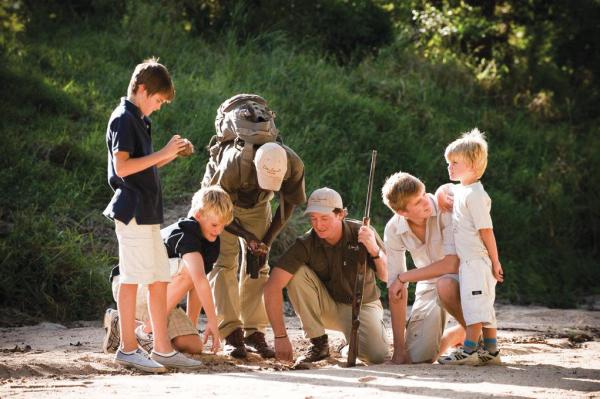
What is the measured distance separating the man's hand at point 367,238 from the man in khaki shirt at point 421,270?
9cm

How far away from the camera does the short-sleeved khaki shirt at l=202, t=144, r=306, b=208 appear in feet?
20.9

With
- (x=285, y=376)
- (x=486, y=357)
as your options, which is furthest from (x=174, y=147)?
(x=486, y=357)

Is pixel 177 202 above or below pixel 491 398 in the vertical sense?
above

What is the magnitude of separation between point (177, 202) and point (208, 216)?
381 cm

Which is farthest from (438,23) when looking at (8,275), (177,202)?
(8,275)

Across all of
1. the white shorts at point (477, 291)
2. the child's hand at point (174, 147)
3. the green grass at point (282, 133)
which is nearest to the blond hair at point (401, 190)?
the white shorts at point (477, 291)

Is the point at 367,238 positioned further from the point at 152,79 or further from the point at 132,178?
the point at 152,79

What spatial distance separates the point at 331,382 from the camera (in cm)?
516

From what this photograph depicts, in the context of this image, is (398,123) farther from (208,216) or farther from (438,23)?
(208,216)

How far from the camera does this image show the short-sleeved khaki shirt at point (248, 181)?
6.36 m

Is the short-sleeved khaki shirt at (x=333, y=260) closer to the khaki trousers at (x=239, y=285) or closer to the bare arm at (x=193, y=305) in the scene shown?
the khaki trousers at (x=239, y=285)

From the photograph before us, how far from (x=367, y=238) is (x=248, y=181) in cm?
83

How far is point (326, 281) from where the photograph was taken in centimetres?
662

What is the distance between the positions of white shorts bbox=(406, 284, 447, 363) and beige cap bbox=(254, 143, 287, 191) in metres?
1.21
